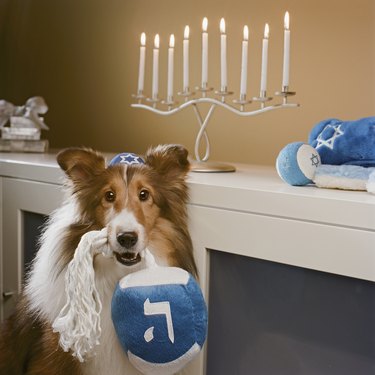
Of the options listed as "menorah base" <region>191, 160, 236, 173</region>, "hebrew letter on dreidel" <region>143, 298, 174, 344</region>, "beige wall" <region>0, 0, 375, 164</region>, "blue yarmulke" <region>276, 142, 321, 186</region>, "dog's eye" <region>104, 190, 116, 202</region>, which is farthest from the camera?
"beige wall" <region>0, 0, 375, 164</region>

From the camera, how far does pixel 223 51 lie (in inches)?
55.4

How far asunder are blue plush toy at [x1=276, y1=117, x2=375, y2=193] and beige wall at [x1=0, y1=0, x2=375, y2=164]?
44cm

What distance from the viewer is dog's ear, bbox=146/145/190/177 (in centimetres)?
108

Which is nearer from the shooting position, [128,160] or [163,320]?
[163,320]

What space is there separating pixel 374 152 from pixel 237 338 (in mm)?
439

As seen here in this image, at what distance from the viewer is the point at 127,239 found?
0.96m

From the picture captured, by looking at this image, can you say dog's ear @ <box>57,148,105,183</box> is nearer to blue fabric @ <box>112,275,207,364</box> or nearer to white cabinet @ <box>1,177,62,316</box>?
blue fabric @ <box>112,275,207,364</box>

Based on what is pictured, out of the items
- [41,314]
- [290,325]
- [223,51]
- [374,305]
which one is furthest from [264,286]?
[223,51]

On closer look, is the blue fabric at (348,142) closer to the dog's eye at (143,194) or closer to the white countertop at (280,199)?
the white countertop at (280,199)

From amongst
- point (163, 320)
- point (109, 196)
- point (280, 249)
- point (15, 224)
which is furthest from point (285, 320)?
point (15, 224)

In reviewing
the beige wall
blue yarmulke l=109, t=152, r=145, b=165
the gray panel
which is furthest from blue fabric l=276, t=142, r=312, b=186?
the beige wall

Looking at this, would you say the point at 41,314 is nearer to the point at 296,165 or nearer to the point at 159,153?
the point at 159,153

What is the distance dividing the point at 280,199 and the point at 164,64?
110cm

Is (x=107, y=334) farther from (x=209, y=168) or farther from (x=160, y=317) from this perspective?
(x=209, y=168)
